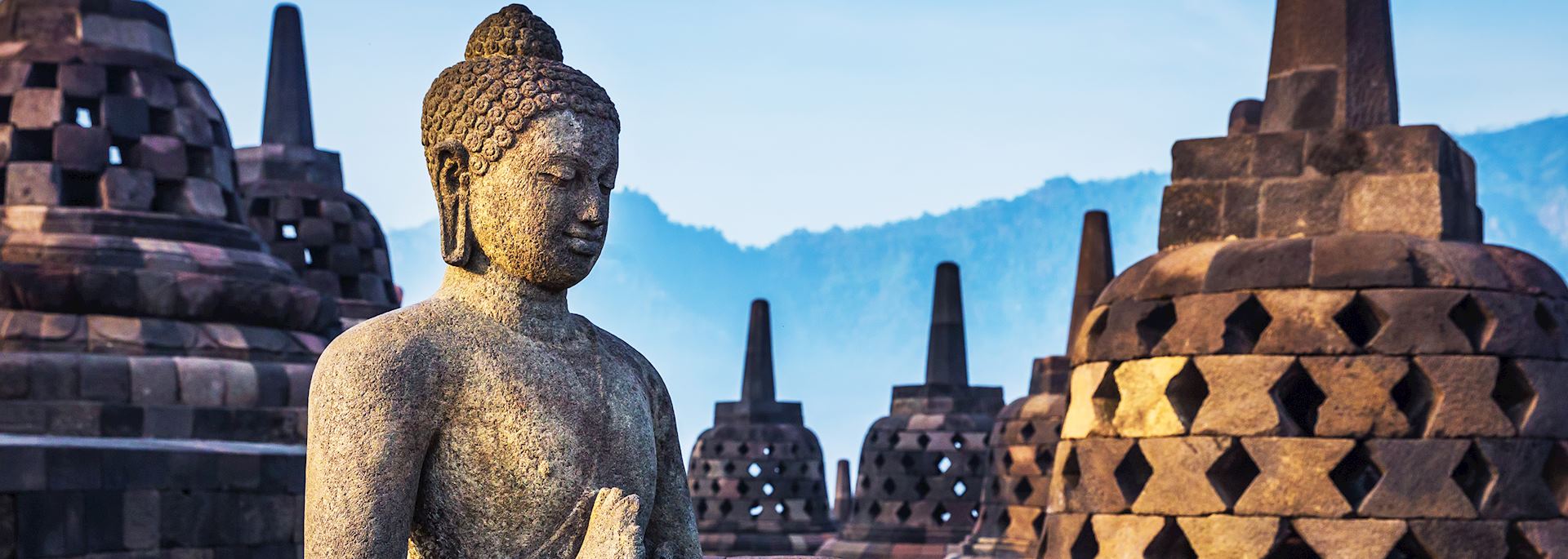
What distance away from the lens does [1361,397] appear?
7.55 m

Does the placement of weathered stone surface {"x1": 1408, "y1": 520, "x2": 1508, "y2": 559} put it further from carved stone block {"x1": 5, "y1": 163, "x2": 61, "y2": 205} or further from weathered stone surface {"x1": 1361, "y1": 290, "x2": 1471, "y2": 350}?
carved stone block {"x1": 5, "y1": 163, "x2": 61, "y2": 205}

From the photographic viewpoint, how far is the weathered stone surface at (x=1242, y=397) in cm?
771

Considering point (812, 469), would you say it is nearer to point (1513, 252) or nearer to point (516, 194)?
point (1513, 252)

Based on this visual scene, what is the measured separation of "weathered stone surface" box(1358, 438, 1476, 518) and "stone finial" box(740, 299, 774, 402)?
2034 centimetres

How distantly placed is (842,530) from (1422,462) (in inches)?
691

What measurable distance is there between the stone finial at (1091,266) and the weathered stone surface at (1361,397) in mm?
8418

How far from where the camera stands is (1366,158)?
8211mm

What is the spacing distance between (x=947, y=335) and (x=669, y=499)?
20109 millimetres

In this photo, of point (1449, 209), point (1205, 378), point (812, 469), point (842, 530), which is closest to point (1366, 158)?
point (1449, 209)

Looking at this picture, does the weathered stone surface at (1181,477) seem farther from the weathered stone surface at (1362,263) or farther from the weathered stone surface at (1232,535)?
the weathered stone surface at (1362,263)

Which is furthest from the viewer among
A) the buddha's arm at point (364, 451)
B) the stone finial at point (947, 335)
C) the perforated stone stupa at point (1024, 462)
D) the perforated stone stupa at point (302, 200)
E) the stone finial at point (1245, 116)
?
the stone finial at point (947, 335)

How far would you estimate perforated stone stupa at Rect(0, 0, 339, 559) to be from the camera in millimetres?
9953


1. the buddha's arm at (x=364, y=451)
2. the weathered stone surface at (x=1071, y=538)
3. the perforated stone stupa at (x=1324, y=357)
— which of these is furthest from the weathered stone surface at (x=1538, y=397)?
the buddha's arm at (x=364, y=451)

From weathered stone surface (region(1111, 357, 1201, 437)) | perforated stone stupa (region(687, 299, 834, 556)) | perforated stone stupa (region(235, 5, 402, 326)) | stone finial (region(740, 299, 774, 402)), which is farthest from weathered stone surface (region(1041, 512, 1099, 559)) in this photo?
stone finial (region(740, 299, 774, 402))
